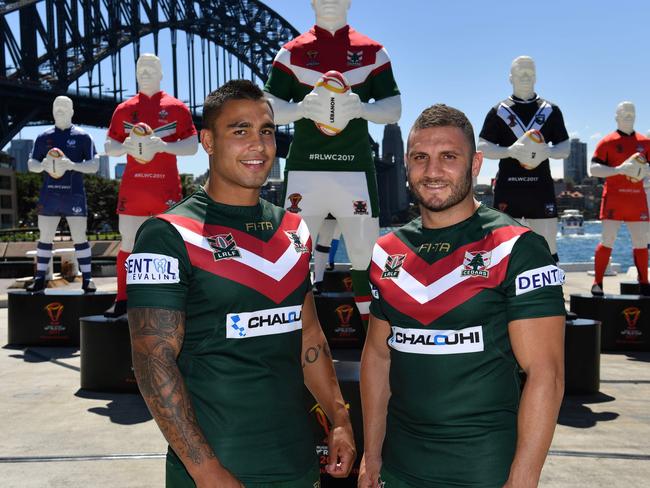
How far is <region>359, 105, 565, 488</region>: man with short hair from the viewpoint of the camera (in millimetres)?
1734

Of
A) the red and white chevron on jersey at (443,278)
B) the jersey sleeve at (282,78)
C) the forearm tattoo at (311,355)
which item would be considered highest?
the jersey sleeve at (282,78)

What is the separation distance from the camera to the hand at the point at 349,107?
3.73 m

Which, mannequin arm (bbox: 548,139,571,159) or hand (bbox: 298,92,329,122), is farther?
mannequin arm (bbox: 548,139,571,159)

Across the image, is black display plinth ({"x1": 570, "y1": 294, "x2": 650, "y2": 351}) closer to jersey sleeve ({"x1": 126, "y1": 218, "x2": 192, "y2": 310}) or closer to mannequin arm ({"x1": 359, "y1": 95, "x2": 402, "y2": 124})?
mannequin arm ({"x1": 359, "y1": 95, "x2": 402, "y2": 124})

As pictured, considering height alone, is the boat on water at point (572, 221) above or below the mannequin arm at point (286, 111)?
below

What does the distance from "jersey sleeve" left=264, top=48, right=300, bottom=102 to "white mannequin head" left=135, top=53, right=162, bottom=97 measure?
1833 mm

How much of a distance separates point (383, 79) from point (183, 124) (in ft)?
6.72

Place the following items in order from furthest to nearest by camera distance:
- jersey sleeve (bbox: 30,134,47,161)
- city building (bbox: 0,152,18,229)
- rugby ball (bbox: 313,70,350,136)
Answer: city building (bbox: 0,152,18,229) < jersey sleeve (bbox: 30,134,47,161) < rugby ball (bbox: 313,70,350,136)

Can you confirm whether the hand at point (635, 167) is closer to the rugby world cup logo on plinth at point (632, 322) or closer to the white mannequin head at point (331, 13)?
the rugby world cup logo on plinth at point (632, 322)

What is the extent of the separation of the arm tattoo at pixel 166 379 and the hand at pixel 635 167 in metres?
5.83

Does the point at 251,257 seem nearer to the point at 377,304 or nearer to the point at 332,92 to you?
the point at 377,304

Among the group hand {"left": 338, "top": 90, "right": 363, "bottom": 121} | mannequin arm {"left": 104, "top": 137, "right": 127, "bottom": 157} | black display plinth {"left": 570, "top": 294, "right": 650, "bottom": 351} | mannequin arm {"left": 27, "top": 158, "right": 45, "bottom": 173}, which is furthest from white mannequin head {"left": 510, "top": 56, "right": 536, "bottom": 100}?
mannequin arm {"left": 27, "top": 158, "right": 45, "bottom": 173}

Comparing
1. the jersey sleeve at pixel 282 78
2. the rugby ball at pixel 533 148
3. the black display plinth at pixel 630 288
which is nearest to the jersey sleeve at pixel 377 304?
the jersey sleeve at pixel 282 78

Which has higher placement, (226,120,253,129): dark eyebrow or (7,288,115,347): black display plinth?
(226,120,253,129): dark eyebrow
